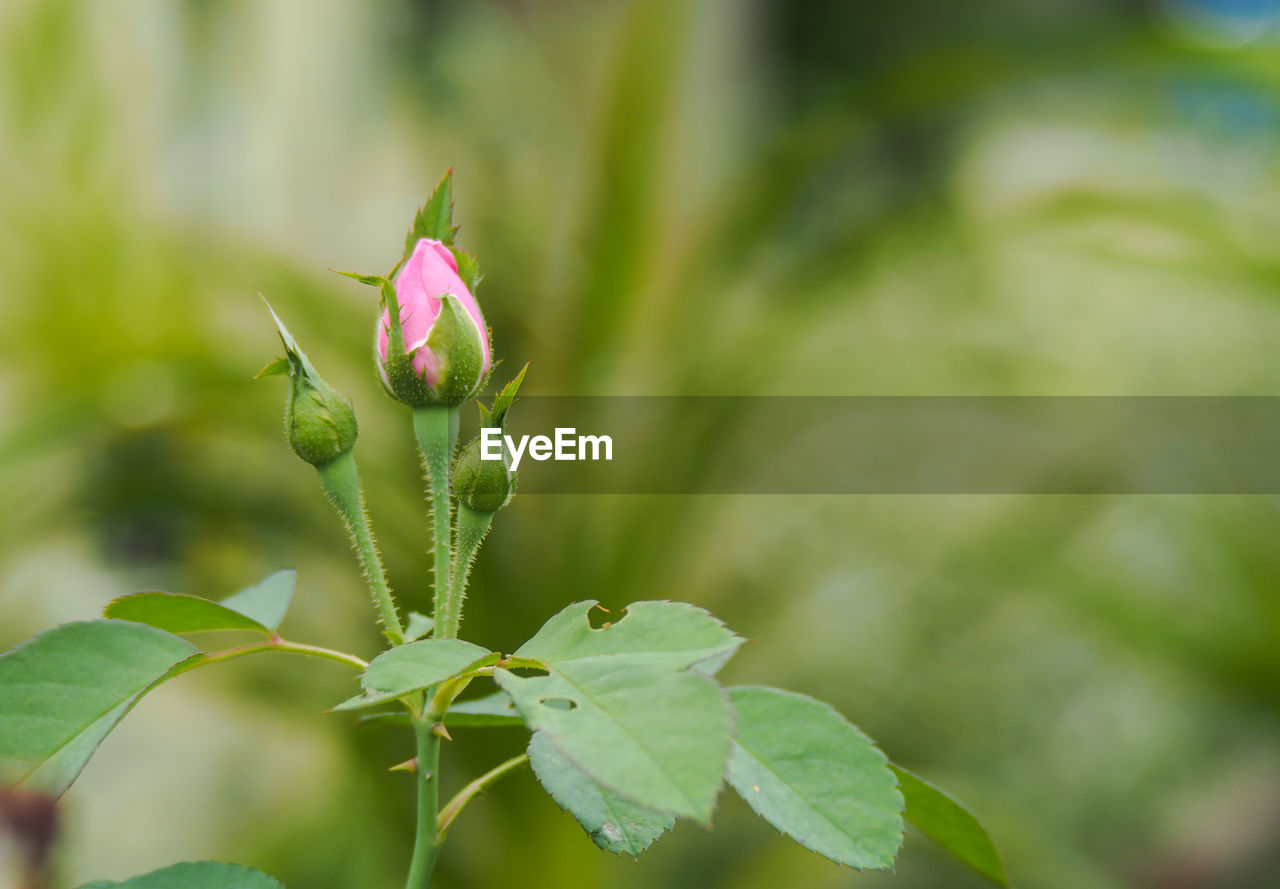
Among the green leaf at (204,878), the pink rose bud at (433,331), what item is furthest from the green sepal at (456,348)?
the green leaf at (204,878)

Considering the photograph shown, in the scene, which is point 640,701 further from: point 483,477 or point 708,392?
point 708,392

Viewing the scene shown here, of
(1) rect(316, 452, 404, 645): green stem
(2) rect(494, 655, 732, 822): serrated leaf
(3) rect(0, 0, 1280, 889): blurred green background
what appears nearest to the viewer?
(2) rect(494, 655, 732, 822): serrated leaf

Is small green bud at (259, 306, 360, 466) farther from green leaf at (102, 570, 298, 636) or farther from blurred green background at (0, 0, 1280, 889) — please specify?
blurred green background at (0, 0, 1280, 889)

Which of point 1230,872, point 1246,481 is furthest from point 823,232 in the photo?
point 1230,872

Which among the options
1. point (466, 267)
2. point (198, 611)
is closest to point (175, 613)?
point (198, 611)

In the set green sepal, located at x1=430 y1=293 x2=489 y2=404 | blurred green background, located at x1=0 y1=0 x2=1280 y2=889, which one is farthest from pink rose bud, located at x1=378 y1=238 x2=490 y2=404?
blurred green background, located at x1=0 y1=0 x2=1280 y2=889
